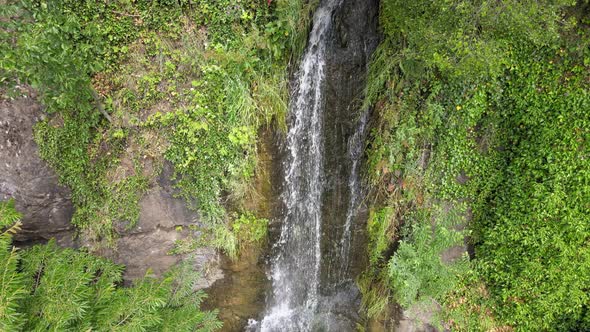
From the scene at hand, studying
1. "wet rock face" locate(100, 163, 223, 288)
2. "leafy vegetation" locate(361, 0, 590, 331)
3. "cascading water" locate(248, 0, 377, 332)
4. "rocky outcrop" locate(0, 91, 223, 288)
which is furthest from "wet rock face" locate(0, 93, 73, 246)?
"leafy vegetation" locate(361, 0, 590, 331)

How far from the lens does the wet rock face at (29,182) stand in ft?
15.3

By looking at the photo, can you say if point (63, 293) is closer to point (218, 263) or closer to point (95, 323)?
point (95, 323)

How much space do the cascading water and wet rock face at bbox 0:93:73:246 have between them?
3.44 metres

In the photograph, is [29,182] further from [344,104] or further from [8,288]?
[344,104]

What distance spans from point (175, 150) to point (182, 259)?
73.2 inches

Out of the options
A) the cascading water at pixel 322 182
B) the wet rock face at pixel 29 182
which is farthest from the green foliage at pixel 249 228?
the wet rock face at pixel 29 182

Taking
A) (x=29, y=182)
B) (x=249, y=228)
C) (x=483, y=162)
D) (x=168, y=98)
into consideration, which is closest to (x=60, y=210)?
(x=29, y=182)

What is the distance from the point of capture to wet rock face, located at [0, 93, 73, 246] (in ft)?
15.3

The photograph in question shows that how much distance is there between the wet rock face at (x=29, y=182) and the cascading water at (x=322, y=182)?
344cm

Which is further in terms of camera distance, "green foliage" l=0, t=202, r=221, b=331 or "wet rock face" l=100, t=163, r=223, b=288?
A: "wet rock face" l=100, t=163, r=223, b=288

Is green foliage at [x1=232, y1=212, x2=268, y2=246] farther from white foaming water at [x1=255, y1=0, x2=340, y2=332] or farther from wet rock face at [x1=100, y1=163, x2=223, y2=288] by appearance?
wet rock face at [x1=100, y1=163, x2=223, y2=288]

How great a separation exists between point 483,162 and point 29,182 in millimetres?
6625

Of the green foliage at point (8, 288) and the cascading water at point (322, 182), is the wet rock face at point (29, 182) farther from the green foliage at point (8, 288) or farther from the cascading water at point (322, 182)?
the cascading water at point (322, 182)

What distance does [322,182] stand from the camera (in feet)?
19.0
